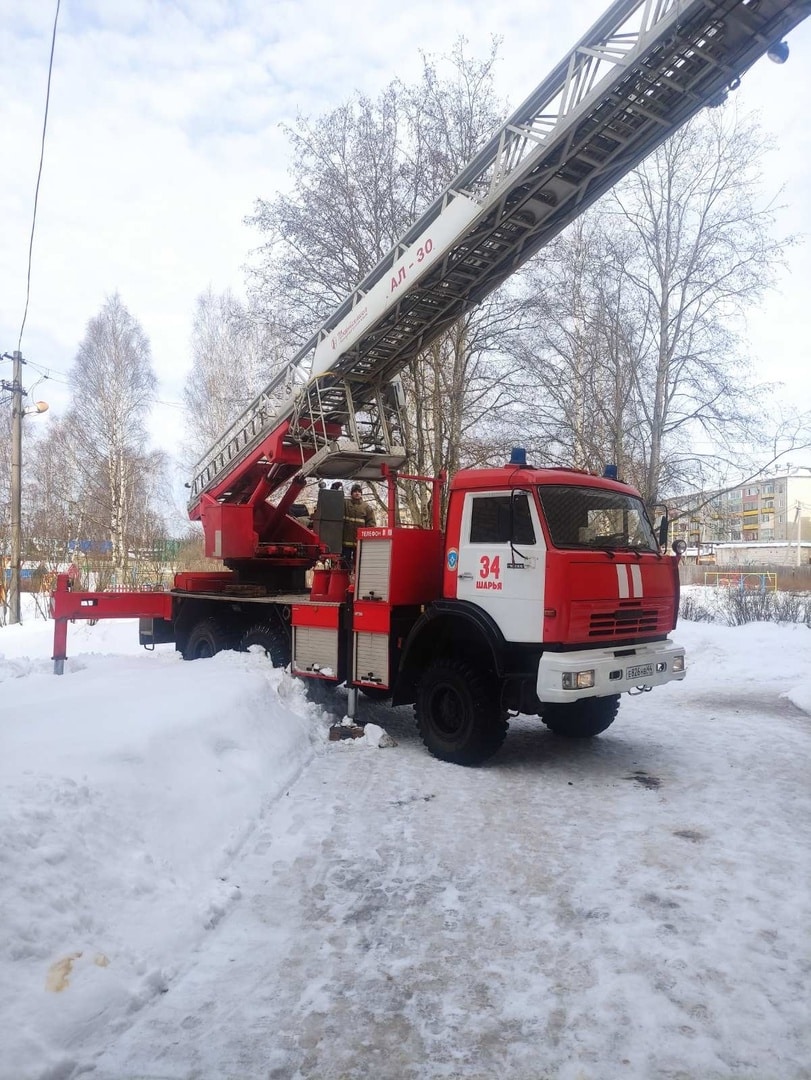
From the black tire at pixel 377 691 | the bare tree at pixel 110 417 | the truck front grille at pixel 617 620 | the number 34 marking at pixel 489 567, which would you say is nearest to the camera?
the truck front grille at pixel 617 620

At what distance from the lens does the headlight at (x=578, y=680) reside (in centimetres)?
556

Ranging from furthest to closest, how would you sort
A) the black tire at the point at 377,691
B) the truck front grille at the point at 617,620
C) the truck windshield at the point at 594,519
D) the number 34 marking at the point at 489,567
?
the black tire at the point at 377,691 → the number 34 marking at the point at 489,567 → the truck windshield at the point at 594,519 → the truck front grille at the point at 617,620

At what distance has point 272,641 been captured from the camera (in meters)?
8.76

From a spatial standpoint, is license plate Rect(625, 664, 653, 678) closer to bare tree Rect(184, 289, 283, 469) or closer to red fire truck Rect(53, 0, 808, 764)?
Answer: red fire truck Rect(53, 0, 808, 764)

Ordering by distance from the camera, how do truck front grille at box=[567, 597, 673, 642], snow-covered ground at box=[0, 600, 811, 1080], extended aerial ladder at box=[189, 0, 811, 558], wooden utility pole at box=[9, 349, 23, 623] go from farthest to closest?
wooden utility pole at box=[9, 349, 23, 623]
truck front grille at box=[567, 597, 673, 642]
extended aerial ladder at box=[189, 0, 811, 558]
snow-covered ground at box=[0, 600, 811, 1080]

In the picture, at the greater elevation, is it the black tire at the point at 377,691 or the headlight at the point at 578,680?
the headlight at the point at 578,680

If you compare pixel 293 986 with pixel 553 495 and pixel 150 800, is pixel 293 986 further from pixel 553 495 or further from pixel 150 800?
pixel 553 495

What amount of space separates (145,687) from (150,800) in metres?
2.41

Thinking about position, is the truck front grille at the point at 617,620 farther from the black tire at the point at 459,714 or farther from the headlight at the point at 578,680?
the black tire at the point at 459,714

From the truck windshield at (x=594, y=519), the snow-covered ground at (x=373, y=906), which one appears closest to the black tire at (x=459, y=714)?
the snow-covered ground at (x=373, y=906)

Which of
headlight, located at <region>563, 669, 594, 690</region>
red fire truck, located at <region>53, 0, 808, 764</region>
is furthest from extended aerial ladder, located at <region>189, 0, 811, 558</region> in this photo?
headlight, located at <region>563, 669, 594, 690</region>

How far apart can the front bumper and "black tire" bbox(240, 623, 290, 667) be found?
3.87 metres

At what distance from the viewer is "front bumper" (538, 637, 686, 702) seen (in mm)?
5582

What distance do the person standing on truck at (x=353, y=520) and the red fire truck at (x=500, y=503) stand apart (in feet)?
1.17
